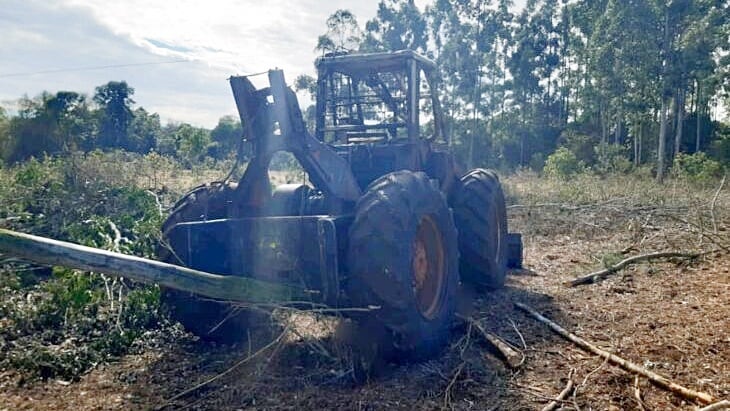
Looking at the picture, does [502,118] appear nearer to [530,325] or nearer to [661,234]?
[661,234]

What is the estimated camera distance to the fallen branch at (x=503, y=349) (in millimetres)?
4266

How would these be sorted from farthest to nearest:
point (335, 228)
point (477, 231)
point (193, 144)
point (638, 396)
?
1. point (193, 144)
2. point (477, 231)
3. point (335, 228)
4. point (638, 396)

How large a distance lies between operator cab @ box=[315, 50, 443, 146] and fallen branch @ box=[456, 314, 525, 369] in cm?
214

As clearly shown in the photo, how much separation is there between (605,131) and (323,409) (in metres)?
32.1

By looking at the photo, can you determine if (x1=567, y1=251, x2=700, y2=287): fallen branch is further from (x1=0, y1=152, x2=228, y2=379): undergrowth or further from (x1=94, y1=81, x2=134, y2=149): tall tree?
(x1=94, y1=81, x2=134, y2=149): tall tree

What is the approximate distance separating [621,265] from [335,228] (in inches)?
191

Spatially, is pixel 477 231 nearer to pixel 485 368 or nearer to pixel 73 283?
pixel 485 368

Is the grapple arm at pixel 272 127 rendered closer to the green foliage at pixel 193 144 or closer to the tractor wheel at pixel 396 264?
the tractor wheel at pixel 396 264

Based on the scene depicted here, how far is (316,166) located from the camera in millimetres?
4777

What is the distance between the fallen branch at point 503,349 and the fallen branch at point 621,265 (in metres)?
2.66

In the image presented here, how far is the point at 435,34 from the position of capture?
33.2 meters

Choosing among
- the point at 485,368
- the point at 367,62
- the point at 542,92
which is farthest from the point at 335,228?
the point at 542,92

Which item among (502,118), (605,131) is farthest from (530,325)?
(502,118)


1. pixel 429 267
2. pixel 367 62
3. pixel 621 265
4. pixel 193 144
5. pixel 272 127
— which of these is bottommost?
pixel 621 265
